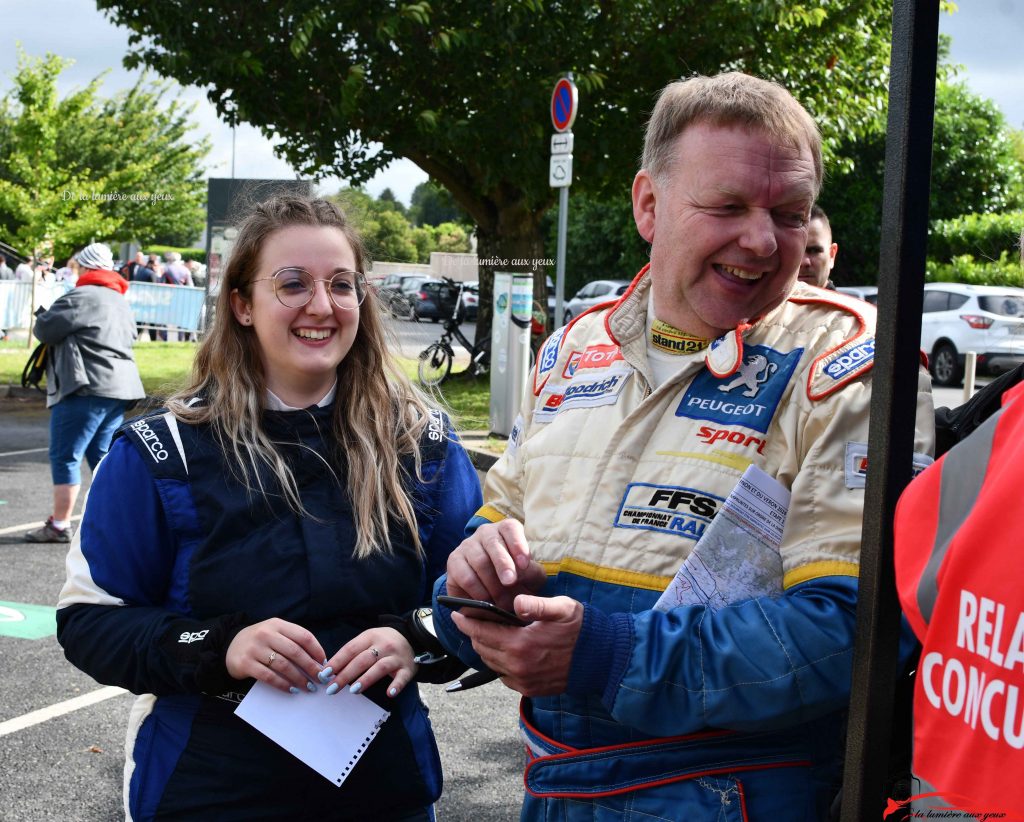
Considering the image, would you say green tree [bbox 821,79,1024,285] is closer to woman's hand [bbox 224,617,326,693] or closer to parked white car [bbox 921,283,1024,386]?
parked white car [bbox 921,283,1024,386]

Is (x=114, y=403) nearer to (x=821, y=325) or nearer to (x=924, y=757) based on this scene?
(x=821, y=325)

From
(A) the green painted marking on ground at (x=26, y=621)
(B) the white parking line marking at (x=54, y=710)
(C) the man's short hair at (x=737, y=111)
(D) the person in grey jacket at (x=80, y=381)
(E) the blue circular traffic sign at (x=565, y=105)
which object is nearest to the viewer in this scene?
(C) the man's short hair at (x=737, y=111)

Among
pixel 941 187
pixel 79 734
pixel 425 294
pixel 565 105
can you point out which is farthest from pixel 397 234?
pixel 79 734

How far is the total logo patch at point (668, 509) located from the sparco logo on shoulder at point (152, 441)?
937mm

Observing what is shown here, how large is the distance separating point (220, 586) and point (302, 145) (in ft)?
44.6

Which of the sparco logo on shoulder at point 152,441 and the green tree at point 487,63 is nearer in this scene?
the sparco logo on shoulder at point 152,441

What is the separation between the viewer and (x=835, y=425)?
1.53 meters

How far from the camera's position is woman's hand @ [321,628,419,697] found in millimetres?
2018

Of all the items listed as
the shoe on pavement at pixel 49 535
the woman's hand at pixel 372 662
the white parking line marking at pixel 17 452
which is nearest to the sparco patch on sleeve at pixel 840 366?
the woman's hand at pixel 372 662

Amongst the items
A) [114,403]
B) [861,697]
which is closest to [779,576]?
[861,697]

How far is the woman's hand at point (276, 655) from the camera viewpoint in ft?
6.42

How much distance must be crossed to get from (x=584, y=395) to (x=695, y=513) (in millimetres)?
338

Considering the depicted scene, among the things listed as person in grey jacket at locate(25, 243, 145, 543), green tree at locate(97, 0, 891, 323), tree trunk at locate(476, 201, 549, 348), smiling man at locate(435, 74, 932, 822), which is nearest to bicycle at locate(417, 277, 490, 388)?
tree trunk at locate(476, 201, 549, 348)

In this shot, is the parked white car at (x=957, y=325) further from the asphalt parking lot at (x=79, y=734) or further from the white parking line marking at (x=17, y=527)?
the asphalt parking lot at (x=79, y=734)
